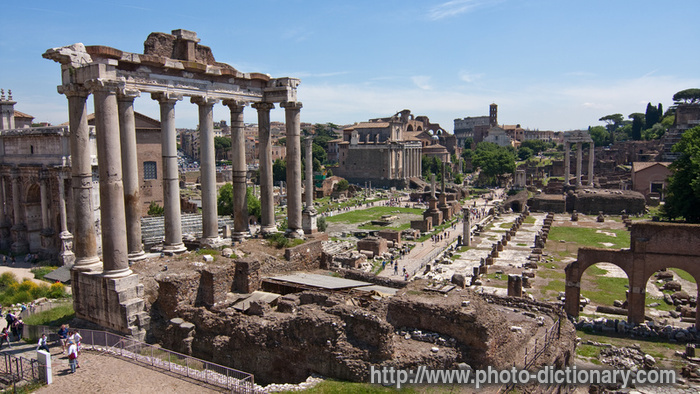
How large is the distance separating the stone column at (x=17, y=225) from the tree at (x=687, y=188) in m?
47.9

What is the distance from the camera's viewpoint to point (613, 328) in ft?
69.5

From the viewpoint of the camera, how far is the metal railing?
10719 millimetres

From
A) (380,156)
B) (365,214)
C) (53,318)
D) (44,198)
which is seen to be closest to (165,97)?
(53,318)

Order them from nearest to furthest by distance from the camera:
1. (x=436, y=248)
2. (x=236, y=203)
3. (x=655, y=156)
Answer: (x=236, y=203) < (x=436, y=248) < (x=655, y=156)

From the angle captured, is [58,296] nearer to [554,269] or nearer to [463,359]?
[463,359]

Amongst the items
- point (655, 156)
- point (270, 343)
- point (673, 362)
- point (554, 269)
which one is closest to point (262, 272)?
point (270, 343)

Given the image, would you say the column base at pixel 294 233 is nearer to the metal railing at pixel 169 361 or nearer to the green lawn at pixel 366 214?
the metal railing at pixel 169 361

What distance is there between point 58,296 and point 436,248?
2865 centimetres

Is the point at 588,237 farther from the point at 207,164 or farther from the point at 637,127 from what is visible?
the point at 637,127

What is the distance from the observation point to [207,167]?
17906mm

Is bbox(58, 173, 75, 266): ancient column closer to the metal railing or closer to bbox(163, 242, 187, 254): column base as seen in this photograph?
bbox(163, 242, 187, 254): column base

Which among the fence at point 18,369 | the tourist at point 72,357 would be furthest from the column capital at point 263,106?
the fence at point 18,369

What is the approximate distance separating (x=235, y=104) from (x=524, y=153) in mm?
137770

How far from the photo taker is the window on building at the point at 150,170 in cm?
4695
